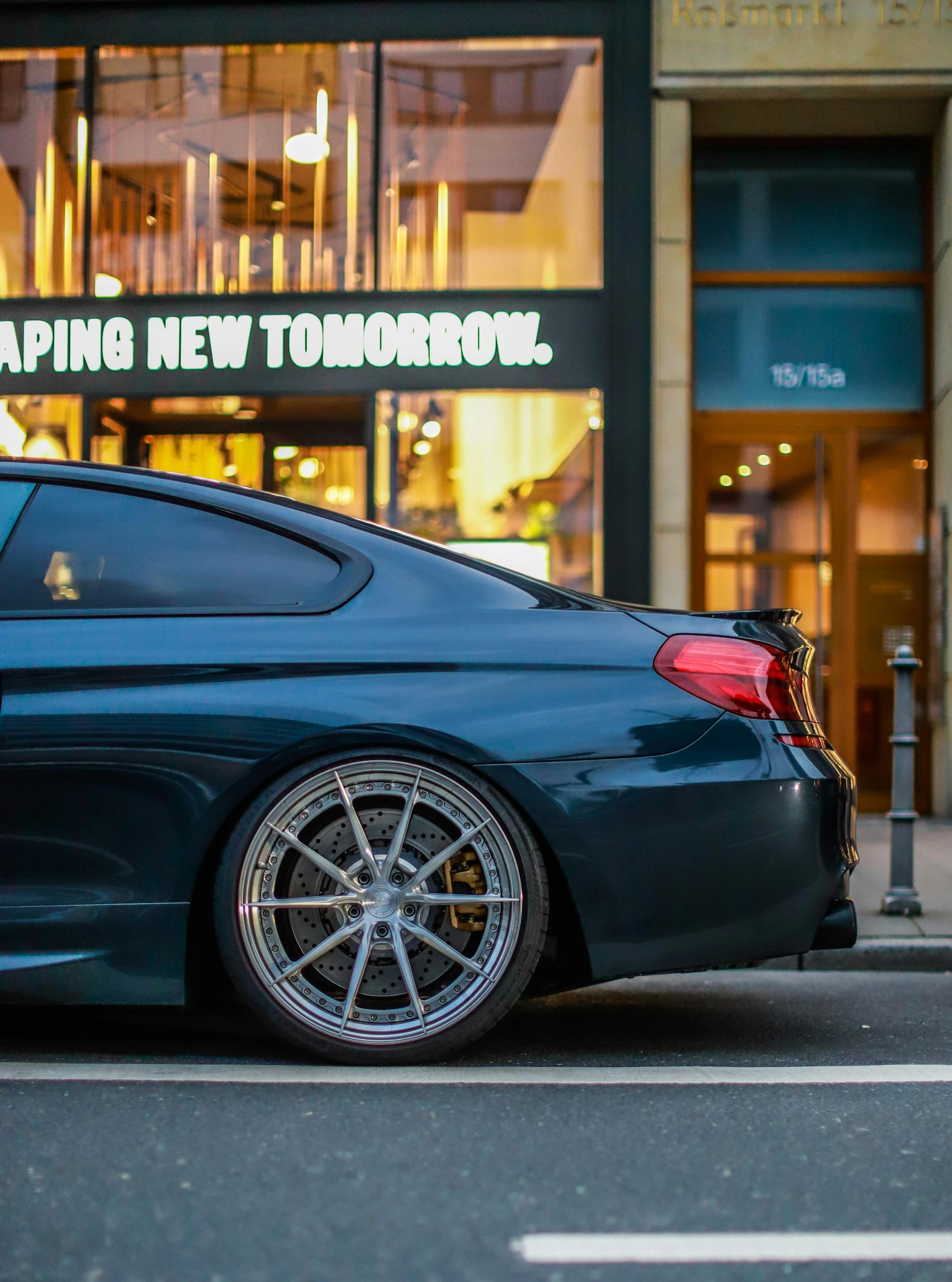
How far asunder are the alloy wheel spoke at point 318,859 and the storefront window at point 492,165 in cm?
680

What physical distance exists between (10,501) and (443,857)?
1.43 m

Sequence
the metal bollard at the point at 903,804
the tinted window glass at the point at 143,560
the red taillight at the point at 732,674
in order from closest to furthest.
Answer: the red taillight at the point at 732,674 < the tinted window glass at the point at 143,560 < the metal bollard at the point at 903,804

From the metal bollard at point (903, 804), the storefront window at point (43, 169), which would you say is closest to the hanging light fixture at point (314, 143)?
the storefront window at point (43, 169)

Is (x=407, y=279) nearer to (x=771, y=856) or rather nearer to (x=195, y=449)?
(x=195, y=449)

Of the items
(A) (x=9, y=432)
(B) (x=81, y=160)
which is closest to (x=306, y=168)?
(B) (x=81, y=160)

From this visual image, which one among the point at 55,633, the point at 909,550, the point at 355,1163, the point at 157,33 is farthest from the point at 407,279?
the point at 355,1163

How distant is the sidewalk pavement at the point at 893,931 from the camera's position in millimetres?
4684

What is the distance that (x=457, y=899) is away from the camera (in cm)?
307

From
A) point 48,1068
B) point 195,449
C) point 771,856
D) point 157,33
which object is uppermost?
point 157,33

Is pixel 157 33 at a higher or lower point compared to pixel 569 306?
higher

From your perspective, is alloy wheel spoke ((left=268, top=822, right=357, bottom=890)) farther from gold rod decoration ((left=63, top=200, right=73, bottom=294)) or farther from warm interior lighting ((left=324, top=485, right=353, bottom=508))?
gold rod decoration ((left=63, top=200, right=73, bottom=294))

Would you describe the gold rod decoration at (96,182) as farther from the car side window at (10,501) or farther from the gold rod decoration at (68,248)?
the car side window at (10,501)

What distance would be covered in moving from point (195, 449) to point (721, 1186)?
770cm

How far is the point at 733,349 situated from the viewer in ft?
30.8
